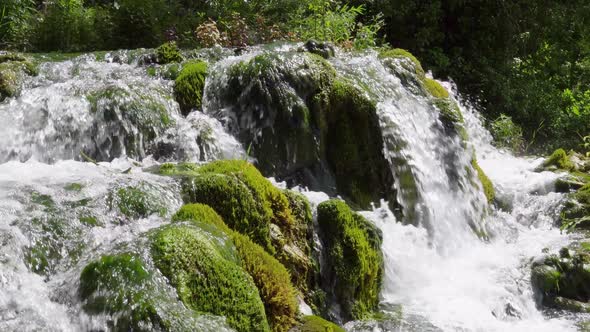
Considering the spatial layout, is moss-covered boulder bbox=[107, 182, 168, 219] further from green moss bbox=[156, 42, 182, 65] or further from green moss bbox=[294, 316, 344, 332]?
green moss bbox=[156, 42, 182, 65]

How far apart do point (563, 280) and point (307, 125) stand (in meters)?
3.10

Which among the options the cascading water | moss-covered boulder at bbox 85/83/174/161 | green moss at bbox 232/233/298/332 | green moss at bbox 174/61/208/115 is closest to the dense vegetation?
the cascading water

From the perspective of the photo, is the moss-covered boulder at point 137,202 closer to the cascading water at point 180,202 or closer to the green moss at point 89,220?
the cascading water at point 180,202

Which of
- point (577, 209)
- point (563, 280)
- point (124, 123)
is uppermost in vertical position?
point (577, 209)

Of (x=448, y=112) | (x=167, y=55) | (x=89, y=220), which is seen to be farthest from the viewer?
(x=167, y=55)

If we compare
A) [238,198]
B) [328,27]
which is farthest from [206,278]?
Answer: [328,27]

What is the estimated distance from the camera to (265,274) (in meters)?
4.68

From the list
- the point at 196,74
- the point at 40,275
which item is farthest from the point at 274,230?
the point at 196,74

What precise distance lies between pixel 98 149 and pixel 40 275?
137 inches

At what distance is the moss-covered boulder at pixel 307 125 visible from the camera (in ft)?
25.6

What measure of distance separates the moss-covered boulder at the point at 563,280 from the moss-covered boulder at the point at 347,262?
70.8 inches

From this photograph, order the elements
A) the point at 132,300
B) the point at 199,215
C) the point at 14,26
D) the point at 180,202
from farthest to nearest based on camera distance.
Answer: the point at 14,26 → the point at 180,202 → the point at 199,215 → the point at 132,300

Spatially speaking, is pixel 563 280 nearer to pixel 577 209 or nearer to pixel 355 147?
pixel 577 209

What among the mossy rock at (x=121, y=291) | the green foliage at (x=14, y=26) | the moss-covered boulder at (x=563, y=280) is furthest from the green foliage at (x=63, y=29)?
the mossy rock at (x=121, y=291)
